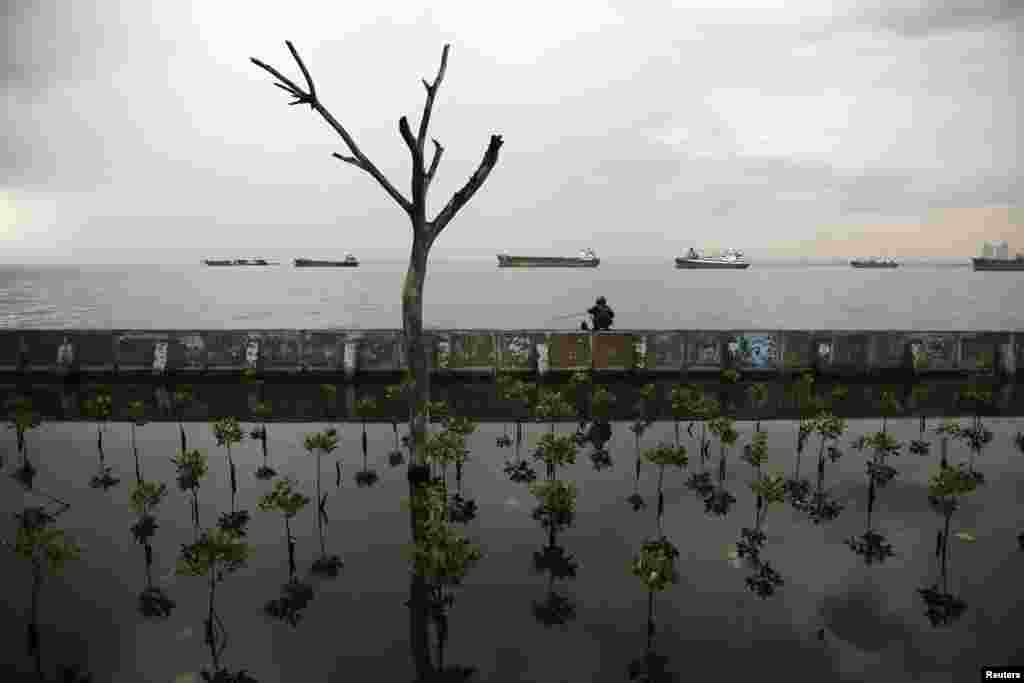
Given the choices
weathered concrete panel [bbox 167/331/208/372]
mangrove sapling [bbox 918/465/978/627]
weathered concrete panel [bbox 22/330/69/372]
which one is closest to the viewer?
mangrove sapling [bbox 918/465/978/627]

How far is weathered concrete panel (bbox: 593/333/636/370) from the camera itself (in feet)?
52.4

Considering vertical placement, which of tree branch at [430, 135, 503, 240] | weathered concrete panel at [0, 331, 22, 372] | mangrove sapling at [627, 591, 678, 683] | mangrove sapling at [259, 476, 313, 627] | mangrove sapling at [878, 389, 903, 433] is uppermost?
tree branch at [430, 135, 503, 240]

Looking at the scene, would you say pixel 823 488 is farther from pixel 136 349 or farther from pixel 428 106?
pixel 136 349

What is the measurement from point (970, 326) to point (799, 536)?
57771mm

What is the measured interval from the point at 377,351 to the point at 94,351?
8.10 meters

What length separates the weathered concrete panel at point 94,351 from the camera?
51.7ft

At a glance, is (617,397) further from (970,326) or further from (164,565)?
(970,326)

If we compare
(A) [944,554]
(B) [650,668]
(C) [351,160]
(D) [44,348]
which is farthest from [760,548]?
(D) [44,348]

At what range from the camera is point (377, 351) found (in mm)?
16031

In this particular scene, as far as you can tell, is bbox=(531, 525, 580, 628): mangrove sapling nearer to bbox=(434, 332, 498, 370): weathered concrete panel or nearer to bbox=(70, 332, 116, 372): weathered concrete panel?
bbox=(434, 332, 498, 370): weathered concrete panel

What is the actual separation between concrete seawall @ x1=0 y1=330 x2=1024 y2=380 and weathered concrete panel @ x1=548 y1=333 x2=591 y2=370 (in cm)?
3

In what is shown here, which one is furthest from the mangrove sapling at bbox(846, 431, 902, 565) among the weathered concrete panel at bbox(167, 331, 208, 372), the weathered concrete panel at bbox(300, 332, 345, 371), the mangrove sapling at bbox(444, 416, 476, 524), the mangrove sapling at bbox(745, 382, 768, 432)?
the weathered concrete panel at bbox(167, 331, 208, 372)

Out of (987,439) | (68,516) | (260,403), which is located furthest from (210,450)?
(987,439)

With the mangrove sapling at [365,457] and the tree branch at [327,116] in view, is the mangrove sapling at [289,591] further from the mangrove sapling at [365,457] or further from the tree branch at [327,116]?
the tree branch at [327,116]
